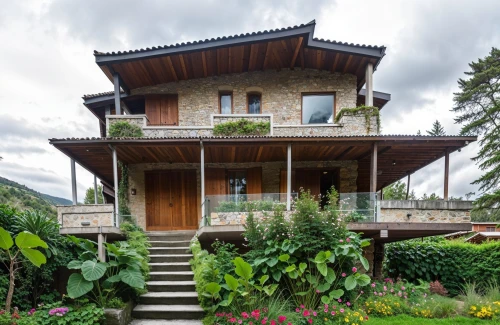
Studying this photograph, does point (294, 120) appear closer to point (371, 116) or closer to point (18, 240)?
point (371, 116)

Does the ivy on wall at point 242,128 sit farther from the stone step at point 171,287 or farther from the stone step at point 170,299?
the stone step at point 170,299

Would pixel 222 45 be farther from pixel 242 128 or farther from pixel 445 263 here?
pixel 445 263

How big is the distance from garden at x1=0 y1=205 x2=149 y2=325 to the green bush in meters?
3.68

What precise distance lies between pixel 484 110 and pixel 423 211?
16170 millimetres

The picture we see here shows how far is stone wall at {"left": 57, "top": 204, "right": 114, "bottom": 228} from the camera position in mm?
6734

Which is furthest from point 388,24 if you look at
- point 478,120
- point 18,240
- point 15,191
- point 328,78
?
point 15,191

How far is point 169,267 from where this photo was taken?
6.97 meters

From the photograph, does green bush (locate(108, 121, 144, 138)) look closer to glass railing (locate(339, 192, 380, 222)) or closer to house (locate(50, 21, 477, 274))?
→ house (locate(50, 21, 477, 274))

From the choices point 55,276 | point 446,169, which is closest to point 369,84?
point 446,169

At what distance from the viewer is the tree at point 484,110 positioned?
15.3m

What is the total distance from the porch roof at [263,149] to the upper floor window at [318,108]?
1582 millimetres

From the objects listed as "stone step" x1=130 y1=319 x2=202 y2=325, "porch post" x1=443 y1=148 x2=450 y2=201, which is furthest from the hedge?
"stone step" x1=130 y1=319 x2=202 y2=325

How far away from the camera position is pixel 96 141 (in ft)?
26.1

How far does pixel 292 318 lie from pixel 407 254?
22.8ft
